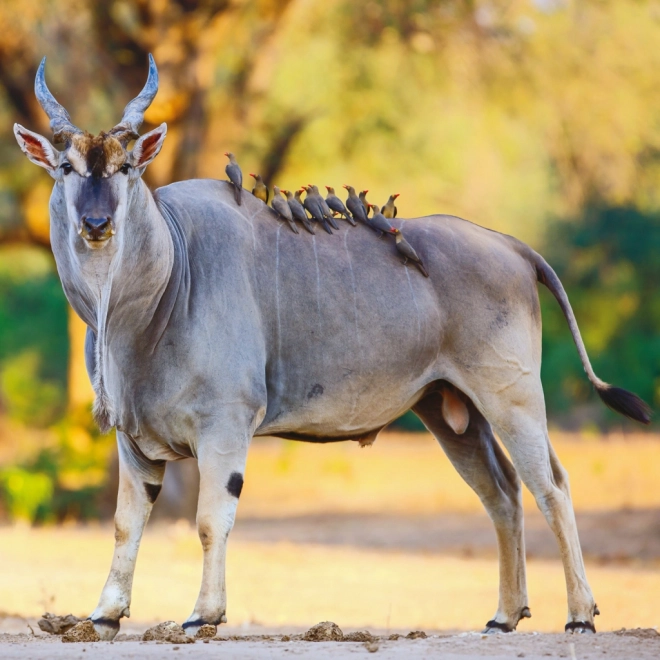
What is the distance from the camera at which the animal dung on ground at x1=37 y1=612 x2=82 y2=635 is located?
6.14 m

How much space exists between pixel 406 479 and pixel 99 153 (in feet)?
47.1

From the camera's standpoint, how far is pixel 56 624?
6.16 m

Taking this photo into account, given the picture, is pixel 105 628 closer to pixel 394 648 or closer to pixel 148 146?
pixel 394 648

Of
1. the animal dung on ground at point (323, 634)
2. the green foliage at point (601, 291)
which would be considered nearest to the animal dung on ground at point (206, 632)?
the animal dung on ground at point (323, 634)

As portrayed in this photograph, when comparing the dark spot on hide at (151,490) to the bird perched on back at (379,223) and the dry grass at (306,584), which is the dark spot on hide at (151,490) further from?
the dry grass at (306,584)

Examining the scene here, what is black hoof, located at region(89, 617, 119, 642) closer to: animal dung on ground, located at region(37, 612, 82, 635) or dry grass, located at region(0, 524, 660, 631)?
animal dung on ground, located at region(37, 612, 82, 635)

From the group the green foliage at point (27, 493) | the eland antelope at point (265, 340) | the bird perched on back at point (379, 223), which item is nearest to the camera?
the eland antelope at point (265, 340)

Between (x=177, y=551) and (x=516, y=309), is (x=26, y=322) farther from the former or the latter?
(x=516, y=309)

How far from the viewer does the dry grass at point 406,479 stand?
16.7 m

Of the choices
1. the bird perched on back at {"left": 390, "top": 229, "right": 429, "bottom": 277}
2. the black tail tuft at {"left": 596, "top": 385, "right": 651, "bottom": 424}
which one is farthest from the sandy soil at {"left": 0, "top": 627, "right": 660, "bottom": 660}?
the bird perched on back at {"left": 390, "top": 229, "right": 429, "bottom": 277}

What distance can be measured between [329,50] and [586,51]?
359 centimetres

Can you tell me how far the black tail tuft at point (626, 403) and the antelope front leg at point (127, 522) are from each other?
2651 mm

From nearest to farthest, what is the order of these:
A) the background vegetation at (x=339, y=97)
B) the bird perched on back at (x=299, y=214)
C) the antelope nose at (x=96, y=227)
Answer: the antelope nose at (x=96, y=227) < the bird perched on back at (x=299, y=214) < the background vegetation at (x=339, y=97)

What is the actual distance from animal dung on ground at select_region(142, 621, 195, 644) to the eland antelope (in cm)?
10
